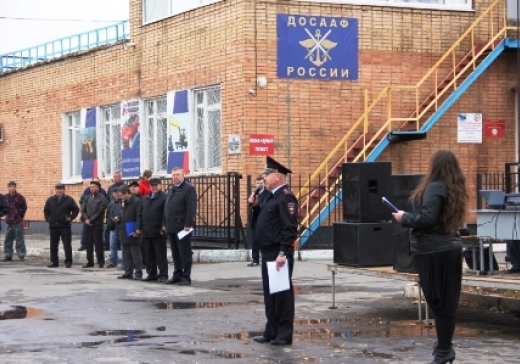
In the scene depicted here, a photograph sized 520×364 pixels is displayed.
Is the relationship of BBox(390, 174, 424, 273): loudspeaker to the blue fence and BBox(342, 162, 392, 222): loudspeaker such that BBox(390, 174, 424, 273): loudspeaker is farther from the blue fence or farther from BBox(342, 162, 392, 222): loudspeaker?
the blue fence

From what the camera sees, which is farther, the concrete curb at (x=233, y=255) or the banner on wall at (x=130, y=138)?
the banner on wall at (x=130, y=138)

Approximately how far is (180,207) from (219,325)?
559 cm

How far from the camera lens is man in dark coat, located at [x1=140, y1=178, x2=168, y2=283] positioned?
19.2m

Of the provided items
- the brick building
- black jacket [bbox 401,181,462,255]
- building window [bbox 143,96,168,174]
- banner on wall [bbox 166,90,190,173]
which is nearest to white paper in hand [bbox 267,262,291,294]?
black jacket [bbox 401,181,462,255]

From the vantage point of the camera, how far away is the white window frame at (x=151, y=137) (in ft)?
91.8

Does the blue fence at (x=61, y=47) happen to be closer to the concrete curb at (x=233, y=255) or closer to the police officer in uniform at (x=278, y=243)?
the concrete curb at (x=233, y=255)

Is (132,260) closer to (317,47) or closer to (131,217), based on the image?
(131,217)

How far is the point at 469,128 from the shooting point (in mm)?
26047

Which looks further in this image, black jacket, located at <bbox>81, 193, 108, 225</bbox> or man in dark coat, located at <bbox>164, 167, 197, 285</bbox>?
black jacket, located at <bbox>81, 193, 108, 225</bbox>

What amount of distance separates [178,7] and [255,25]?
3.39 m

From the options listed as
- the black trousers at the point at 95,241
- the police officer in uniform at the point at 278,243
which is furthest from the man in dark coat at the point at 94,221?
the police officer in uniform at the point at 278,243

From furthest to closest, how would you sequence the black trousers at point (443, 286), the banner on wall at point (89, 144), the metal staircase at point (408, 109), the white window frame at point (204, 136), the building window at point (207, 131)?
1. the banner on wall at point (89, 144)
2. the building window at point (207, 131)
3. the white window frame at point (204, 136)
4. the metal staircase at point (408, 109)
5. the black trousers at point (443, 286)

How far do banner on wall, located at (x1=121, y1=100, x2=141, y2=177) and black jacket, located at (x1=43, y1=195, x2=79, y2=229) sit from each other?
543 cm

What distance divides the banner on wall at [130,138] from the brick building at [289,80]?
0.16 ft
